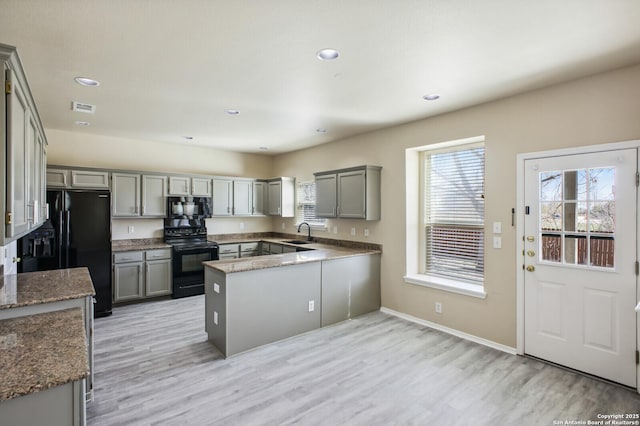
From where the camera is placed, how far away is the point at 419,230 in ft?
15.2

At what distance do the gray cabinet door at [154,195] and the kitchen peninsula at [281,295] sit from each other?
2479mm

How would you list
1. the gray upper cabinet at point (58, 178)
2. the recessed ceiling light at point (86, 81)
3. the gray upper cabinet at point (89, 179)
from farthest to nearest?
1. the gray upper cabinet at point (89, 179)
2. the gray upper cabinet at point (58, 178)
3. the recessed ceiling light at point (86, 81)

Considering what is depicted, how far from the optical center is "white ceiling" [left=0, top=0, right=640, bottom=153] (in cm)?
200

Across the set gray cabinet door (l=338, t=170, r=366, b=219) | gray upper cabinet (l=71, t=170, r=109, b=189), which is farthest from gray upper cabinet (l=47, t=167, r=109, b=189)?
gray cabinet door (l=338, t=170, r=366, b=219)

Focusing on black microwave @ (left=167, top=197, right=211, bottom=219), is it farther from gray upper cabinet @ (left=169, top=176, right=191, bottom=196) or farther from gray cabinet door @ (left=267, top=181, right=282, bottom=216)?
gray cabinet door @ (left=267, top=181, right=282, bottom=216)

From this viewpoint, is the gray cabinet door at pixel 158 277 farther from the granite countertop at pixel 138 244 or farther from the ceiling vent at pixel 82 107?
the ceiling vent at pixel 82 107

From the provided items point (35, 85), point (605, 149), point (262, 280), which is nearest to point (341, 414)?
point (262, 280)

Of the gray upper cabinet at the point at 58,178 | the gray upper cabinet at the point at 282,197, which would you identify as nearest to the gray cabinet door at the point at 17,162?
the gray upper cabinet at the point at 58,178

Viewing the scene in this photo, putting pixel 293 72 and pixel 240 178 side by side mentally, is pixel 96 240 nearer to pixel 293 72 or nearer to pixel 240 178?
pixel 240 178

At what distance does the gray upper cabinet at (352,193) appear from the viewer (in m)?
4.73

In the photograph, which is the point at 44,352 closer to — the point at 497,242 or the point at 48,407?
the point at 48,407

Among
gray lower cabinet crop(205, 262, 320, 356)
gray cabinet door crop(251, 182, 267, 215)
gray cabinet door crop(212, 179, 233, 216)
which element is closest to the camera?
gray lower cabinet crop(205, 262, 320, 356)

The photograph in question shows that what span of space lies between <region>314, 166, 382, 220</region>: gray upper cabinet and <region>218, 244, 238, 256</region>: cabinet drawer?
201cm

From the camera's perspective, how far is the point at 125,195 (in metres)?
5.32
